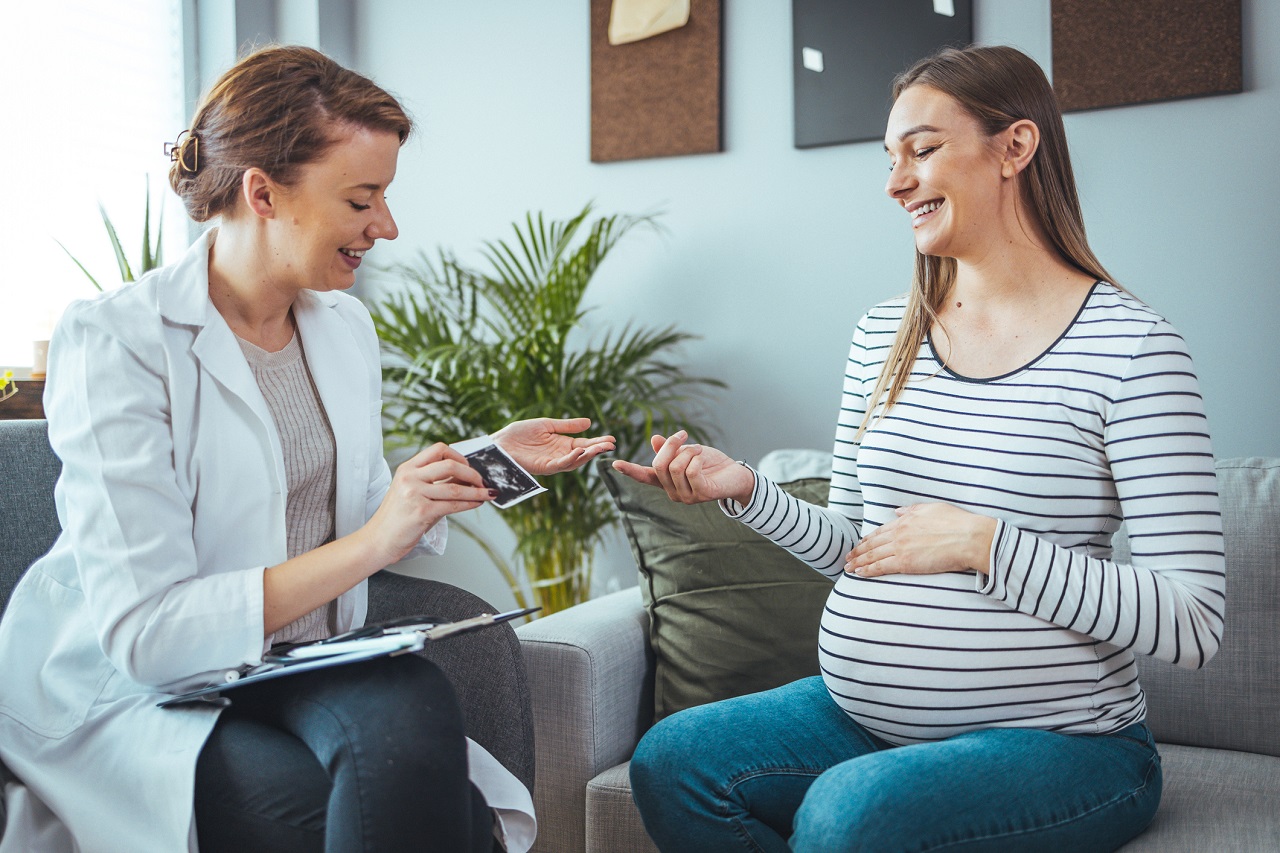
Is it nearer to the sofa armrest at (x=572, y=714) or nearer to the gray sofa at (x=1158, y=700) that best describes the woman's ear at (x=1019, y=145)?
the gray sofa at (x=1158, y=700)

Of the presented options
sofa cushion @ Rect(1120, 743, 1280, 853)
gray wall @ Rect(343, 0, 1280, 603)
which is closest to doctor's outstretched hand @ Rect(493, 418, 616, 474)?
sofa cushion @ Rect(1120, 743, 1280, 853)

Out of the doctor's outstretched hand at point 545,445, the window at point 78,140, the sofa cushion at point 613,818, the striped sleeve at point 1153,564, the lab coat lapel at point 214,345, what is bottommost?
the sofa cushion at point 613,818

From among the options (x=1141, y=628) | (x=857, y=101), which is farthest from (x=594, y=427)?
(x=1141, y=628)

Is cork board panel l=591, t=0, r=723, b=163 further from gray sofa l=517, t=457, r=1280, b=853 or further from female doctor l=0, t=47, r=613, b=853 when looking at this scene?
gray sofa l=517, t=457, r=1280, b=853

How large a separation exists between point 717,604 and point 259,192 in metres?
0.97

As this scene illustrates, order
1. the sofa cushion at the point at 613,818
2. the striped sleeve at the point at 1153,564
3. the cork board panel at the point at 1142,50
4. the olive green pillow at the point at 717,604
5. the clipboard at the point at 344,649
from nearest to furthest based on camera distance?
the clipboard at the point at 344,649 < the striped sleeve at the point at 1153,564 < the sofa cushion at the point at 613,818 < the olive green pillow at the point at 717,604 < the cork board panel at the point at 1142,50

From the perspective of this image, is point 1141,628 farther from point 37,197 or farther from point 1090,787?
point 37,197

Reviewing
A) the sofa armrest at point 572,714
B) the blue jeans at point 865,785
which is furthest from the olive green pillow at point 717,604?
the blue jeans at point 865,785

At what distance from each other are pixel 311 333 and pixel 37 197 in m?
1.53

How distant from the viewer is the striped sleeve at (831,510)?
148 cm

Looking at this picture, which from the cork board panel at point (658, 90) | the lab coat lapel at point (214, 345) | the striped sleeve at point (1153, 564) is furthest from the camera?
the cork board panel at point (658, 90)

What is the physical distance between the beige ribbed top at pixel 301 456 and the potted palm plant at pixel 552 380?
3.22 ft

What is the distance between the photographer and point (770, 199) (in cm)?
259

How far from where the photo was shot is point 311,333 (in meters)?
1.54
